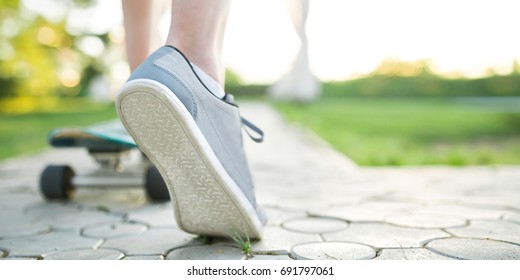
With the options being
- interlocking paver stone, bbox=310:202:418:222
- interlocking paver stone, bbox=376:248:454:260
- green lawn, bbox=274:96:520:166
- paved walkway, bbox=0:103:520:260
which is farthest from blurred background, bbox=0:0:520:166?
interlocking paver stone, bbox=376:248:454:260

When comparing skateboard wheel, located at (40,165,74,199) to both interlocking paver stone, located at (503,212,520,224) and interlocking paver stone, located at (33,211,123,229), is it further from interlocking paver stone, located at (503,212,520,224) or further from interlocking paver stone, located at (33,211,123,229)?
interlocking paver stone, located at (503,212,520,224)

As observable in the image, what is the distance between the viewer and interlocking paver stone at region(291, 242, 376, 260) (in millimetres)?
1064

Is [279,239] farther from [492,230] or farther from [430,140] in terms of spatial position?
[430,140]

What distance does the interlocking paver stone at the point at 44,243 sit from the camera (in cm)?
119

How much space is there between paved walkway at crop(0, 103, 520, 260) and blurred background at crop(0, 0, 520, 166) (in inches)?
A: 23.0

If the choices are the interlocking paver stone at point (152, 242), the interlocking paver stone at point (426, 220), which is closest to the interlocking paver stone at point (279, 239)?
the interlocking paver stone at point (152, 242)

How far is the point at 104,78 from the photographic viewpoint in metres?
15.1

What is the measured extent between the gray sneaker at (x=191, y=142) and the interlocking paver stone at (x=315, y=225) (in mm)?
201

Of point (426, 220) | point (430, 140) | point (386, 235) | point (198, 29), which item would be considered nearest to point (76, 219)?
point (198, 29)

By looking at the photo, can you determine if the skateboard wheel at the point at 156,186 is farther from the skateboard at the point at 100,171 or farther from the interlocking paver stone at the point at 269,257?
the interlocking paver stone at the point at 269,257

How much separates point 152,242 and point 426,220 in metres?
0.74

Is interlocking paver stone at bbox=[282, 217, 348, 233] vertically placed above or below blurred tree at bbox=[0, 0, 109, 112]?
below
